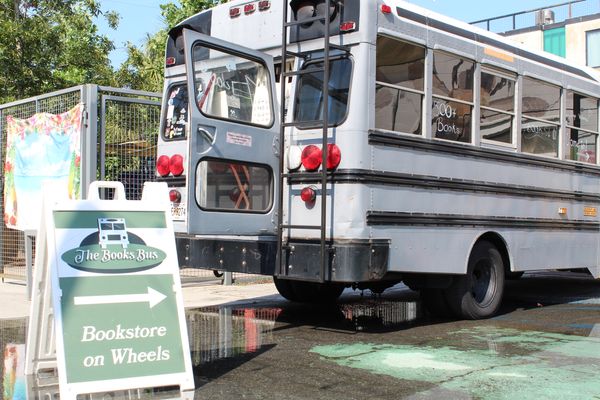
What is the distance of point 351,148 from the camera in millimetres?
6457

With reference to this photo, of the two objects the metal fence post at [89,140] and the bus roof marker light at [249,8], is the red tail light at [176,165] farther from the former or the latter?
the metal fence post at [89,140]

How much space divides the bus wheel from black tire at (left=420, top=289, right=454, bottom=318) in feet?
0.22

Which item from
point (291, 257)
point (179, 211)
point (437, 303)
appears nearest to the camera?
point (291, 257)

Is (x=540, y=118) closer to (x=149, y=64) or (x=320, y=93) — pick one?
(x=320, y=93)

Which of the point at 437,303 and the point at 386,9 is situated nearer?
the point at 386,9

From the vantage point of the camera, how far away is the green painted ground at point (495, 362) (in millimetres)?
5020

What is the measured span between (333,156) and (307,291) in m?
2.85

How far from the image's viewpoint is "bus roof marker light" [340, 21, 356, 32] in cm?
655

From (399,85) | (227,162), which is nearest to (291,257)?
(227,162)

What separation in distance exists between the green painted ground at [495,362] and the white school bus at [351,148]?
0.69 meters

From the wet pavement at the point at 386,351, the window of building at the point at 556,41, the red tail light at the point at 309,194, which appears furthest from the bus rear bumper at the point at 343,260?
the window of building at the point at 556,41

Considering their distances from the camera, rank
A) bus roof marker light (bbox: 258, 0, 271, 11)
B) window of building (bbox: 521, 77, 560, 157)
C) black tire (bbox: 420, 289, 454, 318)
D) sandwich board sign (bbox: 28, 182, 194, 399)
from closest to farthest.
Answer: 1. sandwich board sign (bbox: 28, 182, 194, 399)
2. bus roof marker light (bbox: 258, 0, 271, 11)
3. black tire (bbox: 420, 289, 454, 318)
4. window of building (bbox: 521, 77, 560, 157)

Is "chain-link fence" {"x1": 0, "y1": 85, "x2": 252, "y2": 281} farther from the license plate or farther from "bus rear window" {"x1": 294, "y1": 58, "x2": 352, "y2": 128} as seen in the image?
"bus rear window" {"x1": 294, "y1": 58, "x2": 352, "y2": 128}

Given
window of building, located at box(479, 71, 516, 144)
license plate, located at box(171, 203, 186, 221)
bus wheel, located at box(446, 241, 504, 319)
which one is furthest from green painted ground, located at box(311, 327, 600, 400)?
Result: window of building, located at box(479, 71, 516, 144)
